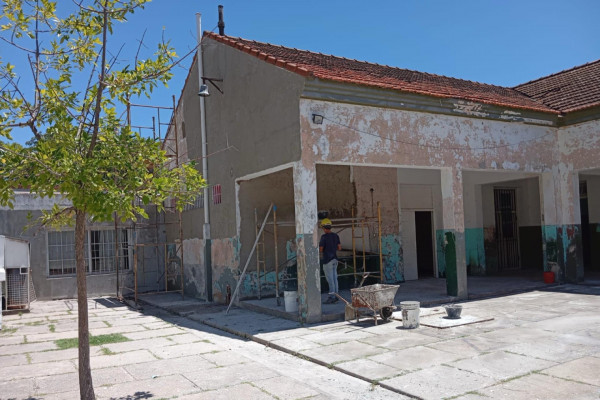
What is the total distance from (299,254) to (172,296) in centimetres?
743

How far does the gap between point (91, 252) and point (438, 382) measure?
43.4ft

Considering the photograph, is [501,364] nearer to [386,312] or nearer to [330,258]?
[386,312]

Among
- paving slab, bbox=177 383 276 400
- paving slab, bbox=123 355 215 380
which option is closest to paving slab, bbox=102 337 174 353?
paving slab, bbox=123 355 215 380

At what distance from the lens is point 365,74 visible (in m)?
11.5

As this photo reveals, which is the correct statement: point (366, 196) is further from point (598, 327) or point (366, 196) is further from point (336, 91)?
point (598, 327)

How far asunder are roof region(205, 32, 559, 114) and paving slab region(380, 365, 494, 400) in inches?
222

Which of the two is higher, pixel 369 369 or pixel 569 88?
pixel 569 88

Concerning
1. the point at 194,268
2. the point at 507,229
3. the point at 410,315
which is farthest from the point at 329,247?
the point at 507,229

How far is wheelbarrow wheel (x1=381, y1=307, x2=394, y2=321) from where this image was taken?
9430 mm

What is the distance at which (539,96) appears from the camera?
1570cm

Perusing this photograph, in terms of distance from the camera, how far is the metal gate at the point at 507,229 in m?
17.6

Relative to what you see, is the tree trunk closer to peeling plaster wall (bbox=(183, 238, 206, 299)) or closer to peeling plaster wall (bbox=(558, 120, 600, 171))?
peeling plaster wall (bbox=(183, 238, 206, 299))

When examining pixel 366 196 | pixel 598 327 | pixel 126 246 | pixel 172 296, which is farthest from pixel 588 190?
pixel 126 246

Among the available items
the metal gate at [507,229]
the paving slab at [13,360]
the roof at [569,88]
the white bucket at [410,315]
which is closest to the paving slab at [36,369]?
the paving slab at [13,360]
